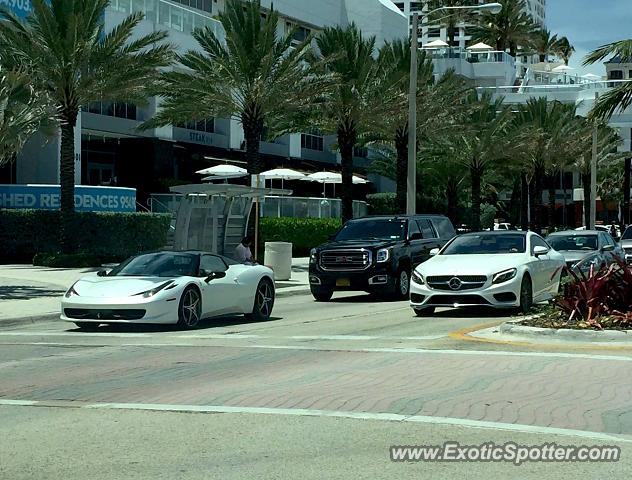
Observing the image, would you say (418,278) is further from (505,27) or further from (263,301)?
(505,27)

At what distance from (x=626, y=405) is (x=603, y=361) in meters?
3.05

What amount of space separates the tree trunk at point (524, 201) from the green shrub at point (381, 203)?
8.35 m

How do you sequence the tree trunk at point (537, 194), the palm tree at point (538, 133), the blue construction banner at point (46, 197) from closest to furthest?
the blue construction banner at point (46, 197), the palm tree at point (538, 133), the tree trunk at point (537, 194)

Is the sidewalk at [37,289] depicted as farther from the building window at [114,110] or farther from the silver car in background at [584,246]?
the building window at [114,110]

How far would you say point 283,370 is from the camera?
1234 centimetres

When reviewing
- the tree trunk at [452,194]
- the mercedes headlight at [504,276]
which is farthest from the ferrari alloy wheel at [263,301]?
the tree trunk at [452,194]

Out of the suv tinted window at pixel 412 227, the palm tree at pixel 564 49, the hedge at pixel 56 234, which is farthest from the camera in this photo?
the palm tree at pixel 564 49

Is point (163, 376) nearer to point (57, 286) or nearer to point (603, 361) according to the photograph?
point (603, 361)

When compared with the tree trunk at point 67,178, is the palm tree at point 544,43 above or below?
above

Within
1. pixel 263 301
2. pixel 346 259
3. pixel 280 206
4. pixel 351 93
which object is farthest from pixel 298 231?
pixel 263 301

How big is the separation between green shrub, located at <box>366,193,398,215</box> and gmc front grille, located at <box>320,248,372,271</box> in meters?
41.0

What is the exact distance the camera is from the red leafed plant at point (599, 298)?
1552cm

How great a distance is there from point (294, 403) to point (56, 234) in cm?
2896

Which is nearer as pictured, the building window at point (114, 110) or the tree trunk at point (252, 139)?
the tree trunk at point (252, 139)
